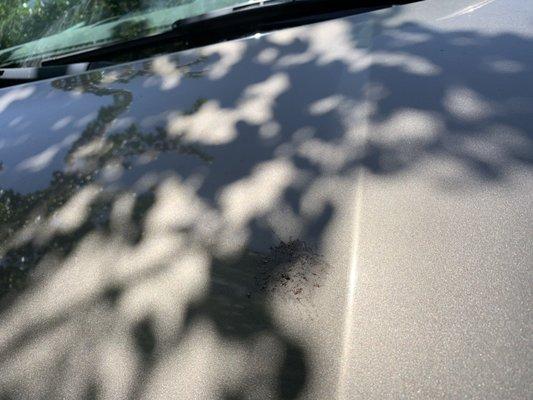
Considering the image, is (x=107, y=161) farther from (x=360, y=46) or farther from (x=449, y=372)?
(x=449, y=372)

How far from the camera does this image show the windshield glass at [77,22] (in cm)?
201

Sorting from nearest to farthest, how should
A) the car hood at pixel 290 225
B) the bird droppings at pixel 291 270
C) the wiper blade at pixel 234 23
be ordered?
the car hood at pixel 290 225
the bird droppings at pixel 291 270
the wiper blade at pixel 234 23

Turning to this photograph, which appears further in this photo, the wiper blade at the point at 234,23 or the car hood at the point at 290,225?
the wiper blade at the point at 234,23

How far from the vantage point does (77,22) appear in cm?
207

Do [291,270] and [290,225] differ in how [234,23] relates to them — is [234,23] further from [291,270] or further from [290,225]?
[291,270]

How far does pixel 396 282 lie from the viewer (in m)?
0.93

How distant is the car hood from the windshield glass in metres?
0.40

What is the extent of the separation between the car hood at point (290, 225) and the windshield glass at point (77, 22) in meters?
0.40

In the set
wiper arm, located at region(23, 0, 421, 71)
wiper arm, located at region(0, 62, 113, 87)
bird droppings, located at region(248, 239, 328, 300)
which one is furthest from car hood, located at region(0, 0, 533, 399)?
wiper arm, located at region(0, 62, 113, 87)

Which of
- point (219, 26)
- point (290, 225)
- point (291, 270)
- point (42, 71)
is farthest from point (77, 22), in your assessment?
point (291, 270)

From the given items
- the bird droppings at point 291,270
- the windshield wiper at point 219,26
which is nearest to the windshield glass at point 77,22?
the windshield wiper at point 219,26

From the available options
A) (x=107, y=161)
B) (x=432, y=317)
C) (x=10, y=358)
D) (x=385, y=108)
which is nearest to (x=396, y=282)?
(x=432, y=317)

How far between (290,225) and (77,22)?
5.05ft

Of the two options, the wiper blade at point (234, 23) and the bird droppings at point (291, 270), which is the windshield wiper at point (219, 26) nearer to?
the wiper blade at point (234, 23)
